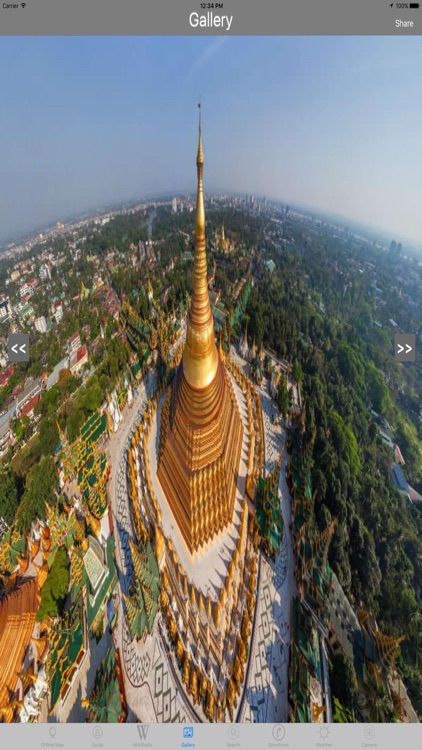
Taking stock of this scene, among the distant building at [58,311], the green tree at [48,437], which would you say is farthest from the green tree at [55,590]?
the distant building at [58,311]

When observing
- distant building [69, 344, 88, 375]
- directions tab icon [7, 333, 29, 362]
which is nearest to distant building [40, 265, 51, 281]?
distant building [69, 344, 88, 375]

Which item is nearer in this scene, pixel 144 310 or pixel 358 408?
pixel 358 408

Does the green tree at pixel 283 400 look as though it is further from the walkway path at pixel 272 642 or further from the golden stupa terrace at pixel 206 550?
the golden stupa terrace at pixel 206 550

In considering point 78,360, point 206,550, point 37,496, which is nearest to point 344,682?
point 206,550

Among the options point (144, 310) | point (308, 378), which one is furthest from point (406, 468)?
point (144, 310)

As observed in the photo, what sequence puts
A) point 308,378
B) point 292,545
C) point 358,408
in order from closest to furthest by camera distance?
point 292,545 → point 358,408 → point 308,378

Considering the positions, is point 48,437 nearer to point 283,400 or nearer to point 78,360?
point 78,360
